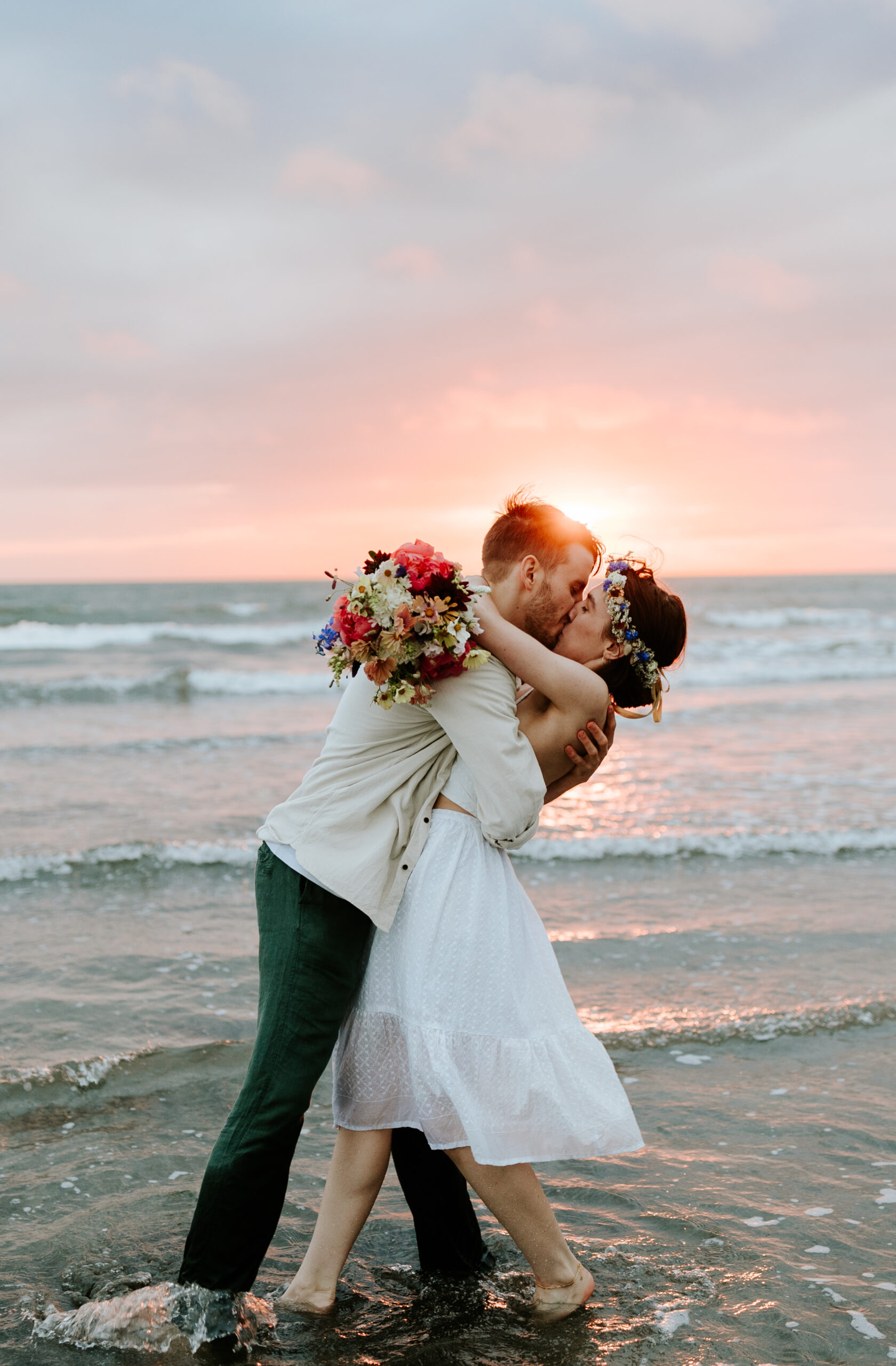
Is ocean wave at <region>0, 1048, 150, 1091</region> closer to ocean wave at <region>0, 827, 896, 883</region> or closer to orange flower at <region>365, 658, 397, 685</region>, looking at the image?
orange flower at <region>365, 658, 397, 685</region>

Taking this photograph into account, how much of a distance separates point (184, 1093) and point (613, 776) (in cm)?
739

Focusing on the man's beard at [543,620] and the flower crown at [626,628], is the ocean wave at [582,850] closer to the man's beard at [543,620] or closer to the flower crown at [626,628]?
the flower crown at [626,628]

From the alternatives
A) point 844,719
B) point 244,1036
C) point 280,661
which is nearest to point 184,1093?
point 244,1036

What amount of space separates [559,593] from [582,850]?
573cm

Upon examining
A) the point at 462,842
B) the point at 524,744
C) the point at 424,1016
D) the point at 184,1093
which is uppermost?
the point at 524,744

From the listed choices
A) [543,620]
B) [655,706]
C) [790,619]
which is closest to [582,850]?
[655,706]

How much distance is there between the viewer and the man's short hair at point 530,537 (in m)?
2.78

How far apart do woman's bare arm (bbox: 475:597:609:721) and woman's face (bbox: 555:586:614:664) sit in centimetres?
18

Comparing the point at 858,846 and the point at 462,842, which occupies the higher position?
the point at 462,842

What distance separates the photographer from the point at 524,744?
8.44 ft

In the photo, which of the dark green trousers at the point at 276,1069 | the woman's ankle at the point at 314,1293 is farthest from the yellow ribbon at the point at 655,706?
the woman's ankle at the point at 314,1293

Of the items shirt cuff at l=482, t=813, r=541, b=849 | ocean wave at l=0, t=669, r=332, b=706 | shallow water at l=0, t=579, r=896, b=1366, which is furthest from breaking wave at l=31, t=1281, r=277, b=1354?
ocean wave at l=0, t=669, r=332, b=706

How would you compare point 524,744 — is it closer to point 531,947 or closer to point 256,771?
point 531,947

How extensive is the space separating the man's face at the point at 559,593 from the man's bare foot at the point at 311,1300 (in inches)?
72.4
